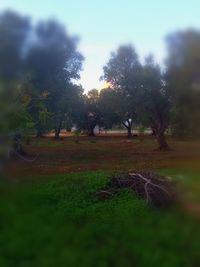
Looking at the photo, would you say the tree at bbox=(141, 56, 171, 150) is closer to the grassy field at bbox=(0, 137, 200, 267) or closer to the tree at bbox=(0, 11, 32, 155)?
the tree at bbox=(0, 11, 32, 155)

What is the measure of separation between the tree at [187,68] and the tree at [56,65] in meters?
3.58

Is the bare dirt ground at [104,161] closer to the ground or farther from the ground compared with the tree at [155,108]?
closer to the ground

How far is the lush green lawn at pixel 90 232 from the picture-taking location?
8.15 meters

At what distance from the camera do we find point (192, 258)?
828 cm

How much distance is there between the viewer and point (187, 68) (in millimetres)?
12062

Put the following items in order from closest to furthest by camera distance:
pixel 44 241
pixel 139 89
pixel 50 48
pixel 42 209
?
pixel 44 241 < pixel 42 209 < pixel 50 48 < pixel 139 89

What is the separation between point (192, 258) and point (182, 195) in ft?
11.9

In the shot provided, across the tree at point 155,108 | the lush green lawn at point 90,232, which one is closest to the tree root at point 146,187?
the lush green lawn at point 90,232

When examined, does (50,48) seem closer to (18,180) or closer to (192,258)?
(18,180)

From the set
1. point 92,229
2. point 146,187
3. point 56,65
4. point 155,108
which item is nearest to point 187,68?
point 146,187

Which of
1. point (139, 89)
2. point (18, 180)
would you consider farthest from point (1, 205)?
point (139, 89)

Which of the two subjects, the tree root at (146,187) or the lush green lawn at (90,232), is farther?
the tree root at (146,187)

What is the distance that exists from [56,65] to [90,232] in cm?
1408

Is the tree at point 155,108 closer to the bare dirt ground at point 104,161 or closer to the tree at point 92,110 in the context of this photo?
the bare dirt ground at point 104,161
